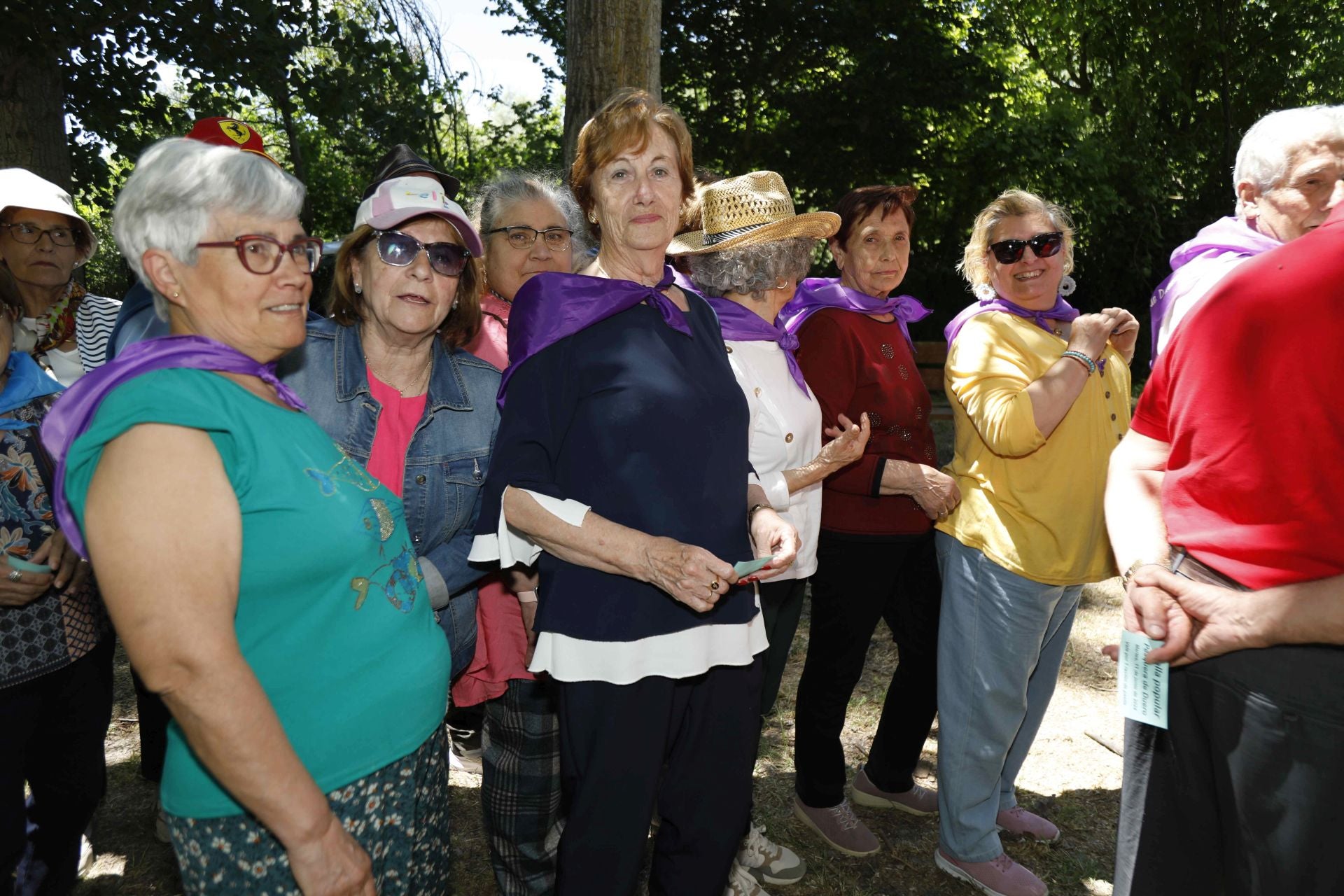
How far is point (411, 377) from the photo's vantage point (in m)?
2.36

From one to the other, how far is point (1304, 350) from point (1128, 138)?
50.1 feet

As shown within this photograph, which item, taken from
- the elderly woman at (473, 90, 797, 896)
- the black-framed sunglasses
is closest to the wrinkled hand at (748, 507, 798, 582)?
the elderly woman at (473, 90, 797, 896)

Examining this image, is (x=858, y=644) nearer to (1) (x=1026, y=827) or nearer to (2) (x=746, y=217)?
(1) (x=1026, y=827)

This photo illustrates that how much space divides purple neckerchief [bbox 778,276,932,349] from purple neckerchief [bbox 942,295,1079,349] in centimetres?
17

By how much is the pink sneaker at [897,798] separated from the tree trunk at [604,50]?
119 inches

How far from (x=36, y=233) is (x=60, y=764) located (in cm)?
179

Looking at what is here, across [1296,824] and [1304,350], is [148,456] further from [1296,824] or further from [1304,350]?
[1296,824]

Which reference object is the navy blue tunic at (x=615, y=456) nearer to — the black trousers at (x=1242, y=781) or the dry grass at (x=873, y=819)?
the black trousers at (x=1242, y=781)

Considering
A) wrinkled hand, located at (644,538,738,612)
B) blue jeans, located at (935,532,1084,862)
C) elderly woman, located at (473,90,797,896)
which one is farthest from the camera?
blue jeans, located at (935,532,1084,862)

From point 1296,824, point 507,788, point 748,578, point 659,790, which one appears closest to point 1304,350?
point 1296,824

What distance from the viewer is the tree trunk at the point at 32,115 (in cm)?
584

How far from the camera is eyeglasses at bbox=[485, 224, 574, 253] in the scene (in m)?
3.25

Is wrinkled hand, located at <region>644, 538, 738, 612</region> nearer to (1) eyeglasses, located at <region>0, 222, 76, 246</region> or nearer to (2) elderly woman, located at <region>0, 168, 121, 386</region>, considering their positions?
(2) elderly woman, located at <region>0, 168, 121, 386</region>

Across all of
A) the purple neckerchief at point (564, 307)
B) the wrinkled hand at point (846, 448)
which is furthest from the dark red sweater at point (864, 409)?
the purple neckerchief at point (564, 307)
